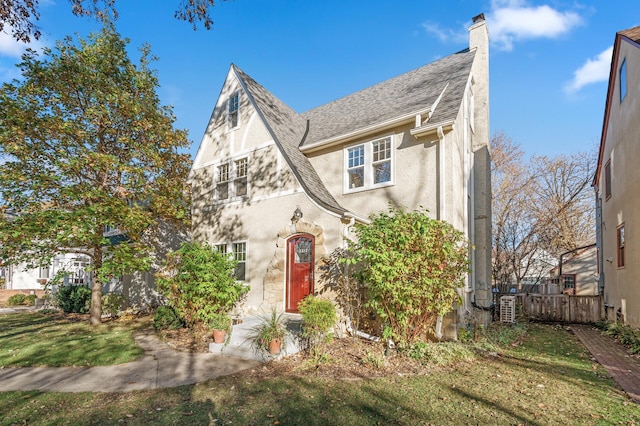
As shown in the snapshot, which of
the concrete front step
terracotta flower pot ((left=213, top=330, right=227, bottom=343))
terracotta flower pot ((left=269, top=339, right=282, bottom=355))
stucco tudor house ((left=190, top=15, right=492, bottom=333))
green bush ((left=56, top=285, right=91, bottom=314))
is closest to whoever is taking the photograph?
terracotta flower pot ((left=269, top=339, right=282, bottom=355))

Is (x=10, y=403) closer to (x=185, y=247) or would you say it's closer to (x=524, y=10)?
(x=185, y=247)

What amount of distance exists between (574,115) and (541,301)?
822 cm

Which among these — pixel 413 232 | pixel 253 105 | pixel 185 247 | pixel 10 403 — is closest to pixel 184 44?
pixel 253 105

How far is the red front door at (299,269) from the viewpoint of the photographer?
32.8 feet

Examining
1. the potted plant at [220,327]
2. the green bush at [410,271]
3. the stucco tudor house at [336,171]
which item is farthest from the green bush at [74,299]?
the green bush at [410,271]

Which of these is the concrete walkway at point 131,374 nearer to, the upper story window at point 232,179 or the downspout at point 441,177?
the downspout at point 441,177

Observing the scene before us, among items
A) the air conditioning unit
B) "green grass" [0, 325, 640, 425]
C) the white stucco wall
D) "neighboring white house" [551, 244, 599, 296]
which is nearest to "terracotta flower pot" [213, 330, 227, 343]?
"green grass" [0, 325, 640, 425]

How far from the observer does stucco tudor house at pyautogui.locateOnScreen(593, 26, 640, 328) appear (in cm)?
966

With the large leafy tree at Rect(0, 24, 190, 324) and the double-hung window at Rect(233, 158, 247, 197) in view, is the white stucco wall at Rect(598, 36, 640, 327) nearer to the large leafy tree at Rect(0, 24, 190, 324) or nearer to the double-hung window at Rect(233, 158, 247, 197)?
the double-hung window at Rect(233, 158, 247, 197)

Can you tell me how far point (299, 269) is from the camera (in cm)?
1023

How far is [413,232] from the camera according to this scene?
745 cm

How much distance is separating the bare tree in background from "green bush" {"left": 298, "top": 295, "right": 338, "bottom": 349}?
56.5 feet

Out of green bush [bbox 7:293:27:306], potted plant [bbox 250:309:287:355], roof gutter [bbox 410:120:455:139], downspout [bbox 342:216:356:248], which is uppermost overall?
roof gutter [bbox 410:120:455:139]

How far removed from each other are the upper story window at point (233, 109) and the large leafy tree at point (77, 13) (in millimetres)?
7013
